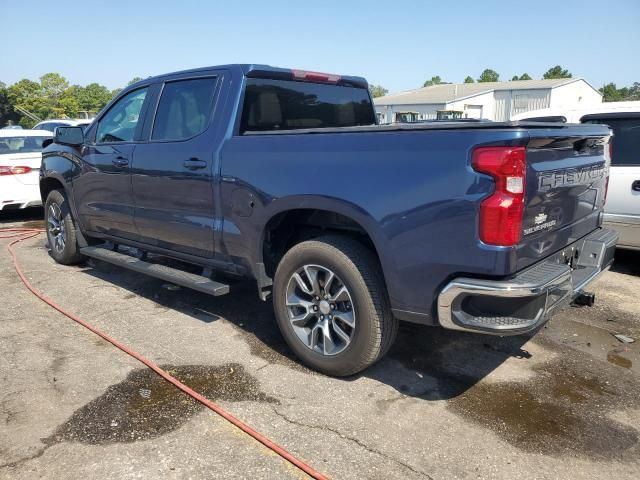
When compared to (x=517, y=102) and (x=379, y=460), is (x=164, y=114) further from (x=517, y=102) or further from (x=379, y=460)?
(x=517, y=102)

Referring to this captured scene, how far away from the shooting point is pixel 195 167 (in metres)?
3.97

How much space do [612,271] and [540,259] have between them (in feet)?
12.5

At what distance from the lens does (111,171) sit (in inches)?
194

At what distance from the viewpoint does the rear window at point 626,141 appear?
565 centimetres

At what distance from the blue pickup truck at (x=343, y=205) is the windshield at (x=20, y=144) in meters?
4.87

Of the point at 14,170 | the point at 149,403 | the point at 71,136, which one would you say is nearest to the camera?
the point at 149,403

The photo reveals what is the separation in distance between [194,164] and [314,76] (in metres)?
1.30

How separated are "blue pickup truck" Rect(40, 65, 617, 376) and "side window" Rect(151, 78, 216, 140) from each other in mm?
15

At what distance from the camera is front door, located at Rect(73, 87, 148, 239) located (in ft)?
15.6

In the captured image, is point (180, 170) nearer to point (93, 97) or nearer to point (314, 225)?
point (314, 225)

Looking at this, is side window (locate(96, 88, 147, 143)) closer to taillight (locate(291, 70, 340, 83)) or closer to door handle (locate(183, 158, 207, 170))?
door handle (locate(183, 158, 207, 170))

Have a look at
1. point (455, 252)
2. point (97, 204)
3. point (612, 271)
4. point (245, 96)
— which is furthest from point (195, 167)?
point (612, 271)

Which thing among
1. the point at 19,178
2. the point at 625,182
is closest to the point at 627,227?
the point at 625,182

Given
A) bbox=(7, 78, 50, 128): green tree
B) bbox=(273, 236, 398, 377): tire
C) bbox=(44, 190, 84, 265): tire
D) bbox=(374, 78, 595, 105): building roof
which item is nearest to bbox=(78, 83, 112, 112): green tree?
bbox=(7, 78, 50, 128): green tree
